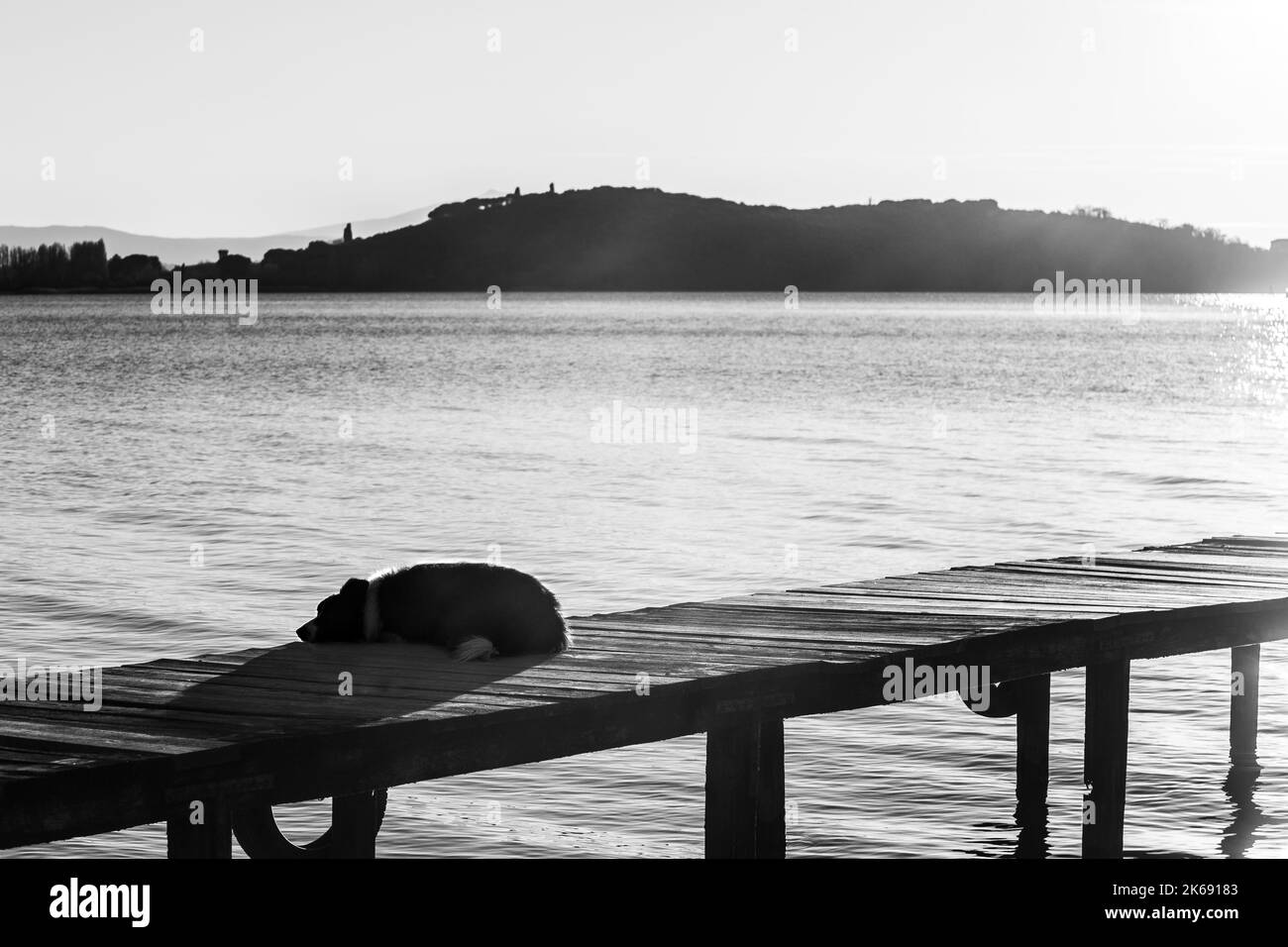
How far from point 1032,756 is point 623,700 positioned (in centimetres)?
499

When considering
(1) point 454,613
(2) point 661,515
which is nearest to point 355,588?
(1) point 454,613

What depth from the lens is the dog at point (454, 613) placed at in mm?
9016

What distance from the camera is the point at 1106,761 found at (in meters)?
11.0

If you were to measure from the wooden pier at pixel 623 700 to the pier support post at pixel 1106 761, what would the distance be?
0.01 metres

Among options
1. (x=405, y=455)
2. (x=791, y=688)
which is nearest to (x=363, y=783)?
(x=791, y=688)

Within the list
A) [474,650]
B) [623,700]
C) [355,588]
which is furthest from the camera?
[355,588]

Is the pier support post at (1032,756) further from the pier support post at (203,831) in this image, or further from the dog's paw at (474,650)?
the pier support post at (203,831)

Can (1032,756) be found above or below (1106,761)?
below

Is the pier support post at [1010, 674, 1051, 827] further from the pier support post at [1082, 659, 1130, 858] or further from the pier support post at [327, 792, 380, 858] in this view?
the pier support post at [327, 792, 380, 858]

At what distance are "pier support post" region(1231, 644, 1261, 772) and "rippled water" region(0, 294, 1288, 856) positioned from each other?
0.85ft

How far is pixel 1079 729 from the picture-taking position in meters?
14.7

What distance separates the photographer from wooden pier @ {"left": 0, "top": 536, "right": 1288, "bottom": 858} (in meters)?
7.00

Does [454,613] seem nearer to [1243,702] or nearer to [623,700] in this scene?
[623,700]
